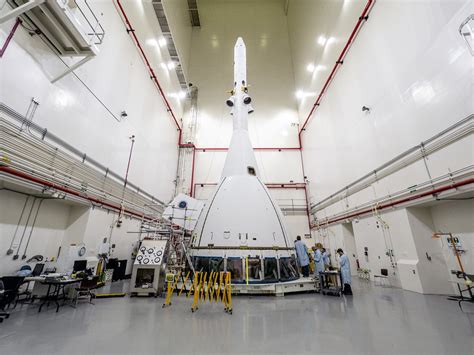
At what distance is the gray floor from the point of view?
2725 millimetres

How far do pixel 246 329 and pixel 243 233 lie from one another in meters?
3.13

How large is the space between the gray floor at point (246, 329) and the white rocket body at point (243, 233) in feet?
4.10

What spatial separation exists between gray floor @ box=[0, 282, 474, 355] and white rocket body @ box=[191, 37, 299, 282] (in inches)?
49.2

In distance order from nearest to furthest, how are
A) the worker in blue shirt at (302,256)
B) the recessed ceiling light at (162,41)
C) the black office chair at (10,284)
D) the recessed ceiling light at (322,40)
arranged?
1. the black office chair at (10,284)
2. the worker in blue shirt at (302,256)
3. the recessed ceiling light at (322,40)
4. the recessed ceiling light at (162,41)

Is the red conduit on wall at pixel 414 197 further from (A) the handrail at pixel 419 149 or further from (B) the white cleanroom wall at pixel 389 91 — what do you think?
(A) the handrail at pixel 419 149

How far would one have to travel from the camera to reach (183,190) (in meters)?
14.8

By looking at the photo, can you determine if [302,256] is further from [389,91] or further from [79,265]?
[79,265]

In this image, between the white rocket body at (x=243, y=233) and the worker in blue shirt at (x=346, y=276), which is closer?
the worker in blue shirt at (x=346, y=276)

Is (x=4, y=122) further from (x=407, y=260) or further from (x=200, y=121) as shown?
(x=200, y=121)

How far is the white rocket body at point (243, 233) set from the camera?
611cm

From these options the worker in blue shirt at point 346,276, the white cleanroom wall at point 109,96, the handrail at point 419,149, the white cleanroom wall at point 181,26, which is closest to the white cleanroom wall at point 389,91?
the handrail at point 419,149

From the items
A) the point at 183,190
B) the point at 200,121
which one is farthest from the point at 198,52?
the point at 183,190

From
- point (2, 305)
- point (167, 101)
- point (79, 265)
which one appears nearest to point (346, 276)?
point (79, 265)

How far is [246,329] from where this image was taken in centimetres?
337
